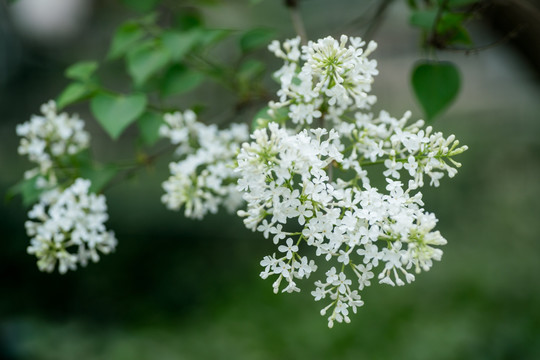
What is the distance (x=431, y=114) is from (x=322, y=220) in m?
0.73

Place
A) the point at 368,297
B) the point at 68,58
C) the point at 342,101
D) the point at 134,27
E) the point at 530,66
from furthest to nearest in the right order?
the point at 68,58, the point at 368,297, the point at 530,66, the point at 134,27, the point at 342,101

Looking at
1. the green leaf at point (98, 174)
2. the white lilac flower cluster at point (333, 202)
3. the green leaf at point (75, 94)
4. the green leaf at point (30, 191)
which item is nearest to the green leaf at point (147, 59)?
the green leaf at point (75, 94)

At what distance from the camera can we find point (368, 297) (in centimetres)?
458

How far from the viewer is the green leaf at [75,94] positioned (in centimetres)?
151

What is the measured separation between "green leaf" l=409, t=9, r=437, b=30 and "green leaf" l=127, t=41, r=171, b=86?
714mm

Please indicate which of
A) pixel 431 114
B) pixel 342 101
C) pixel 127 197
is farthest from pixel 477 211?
pixel 342 101

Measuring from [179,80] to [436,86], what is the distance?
753 mm

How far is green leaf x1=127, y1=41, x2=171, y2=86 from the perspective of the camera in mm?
1571

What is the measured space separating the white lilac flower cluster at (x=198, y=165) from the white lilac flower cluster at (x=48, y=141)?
0.88 ft

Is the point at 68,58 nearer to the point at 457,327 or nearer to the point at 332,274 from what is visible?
the point at 457,327

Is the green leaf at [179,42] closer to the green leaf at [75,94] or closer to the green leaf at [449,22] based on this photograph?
the green leaf at [75,94]

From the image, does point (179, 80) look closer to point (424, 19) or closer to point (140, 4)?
point (140, 4)

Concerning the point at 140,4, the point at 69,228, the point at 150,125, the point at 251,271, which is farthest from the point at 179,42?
the point at 251,271

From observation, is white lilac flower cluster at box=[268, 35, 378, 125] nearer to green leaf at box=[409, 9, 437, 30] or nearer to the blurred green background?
green leaf at box=[409, 9, 437, 30]
